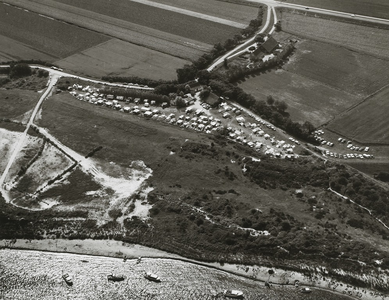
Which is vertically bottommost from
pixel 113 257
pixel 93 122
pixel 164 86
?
pixel 113 257

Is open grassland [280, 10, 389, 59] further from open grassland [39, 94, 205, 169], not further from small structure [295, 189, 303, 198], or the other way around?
small structure [295, 189, 303, 198]

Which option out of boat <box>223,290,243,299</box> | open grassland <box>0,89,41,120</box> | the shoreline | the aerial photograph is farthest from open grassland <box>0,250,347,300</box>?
open grassland <box>0,89,41,120</box>

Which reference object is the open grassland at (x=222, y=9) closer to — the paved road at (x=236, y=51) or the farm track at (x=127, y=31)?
the paved road at (x=236, y=51)

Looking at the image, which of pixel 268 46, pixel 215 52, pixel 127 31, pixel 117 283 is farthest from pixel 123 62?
pixel 117 283

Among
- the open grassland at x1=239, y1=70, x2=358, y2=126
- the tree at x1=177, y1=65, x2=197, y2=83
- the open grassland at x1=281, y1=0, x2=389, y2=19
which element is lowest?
the tree at x1=177, y1=65, x2=197, y2=83

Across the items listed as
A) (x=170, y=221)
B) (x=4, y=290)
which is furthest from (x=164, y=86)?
(x=4, y=290)

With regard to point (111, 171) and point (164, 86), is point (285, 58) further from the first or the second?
point (111, 171)

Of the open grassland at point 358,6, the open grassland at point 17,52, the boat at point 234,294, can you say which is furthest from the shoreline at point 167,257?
the open grassland at point 358,6
